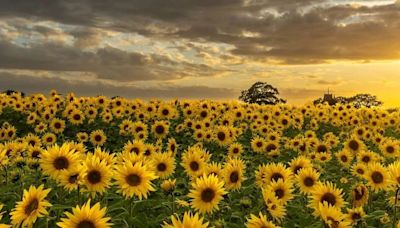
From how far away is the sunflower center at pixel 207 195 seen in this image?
7738 millimetres

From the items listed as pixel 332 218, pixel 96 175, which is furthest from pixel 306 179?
pixel 96 175

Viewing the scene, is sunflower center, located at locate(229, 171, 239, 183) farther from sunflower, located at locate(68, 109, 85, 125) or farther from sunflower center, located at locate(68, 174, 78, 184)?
sunflower, located at locate(68, 109, 85, 125)

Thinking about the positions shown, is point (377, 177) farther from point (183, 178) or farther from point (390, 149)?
point (390, 149)

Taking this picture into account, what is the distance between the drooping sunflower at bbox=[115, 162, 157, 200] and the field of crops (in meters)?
0.01

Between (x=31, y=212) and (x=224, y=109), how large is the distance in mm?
21452

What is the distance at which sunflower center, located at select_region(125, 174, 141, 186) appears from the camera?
757 centimetres

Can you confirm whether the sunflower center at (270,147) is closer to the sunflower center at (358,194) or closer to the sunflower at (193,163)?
the sunflower at (193,163)

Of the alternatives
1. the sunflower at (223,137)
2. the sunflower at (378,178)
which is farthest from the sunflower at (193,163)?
the sunflower at (223,137)

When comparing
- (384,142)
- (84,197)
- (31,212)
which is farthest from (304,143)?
(31,212)

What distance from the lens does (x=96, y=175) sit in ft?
25.4

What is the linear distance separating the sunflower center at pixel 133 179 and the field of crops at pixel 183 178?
0.5 inches

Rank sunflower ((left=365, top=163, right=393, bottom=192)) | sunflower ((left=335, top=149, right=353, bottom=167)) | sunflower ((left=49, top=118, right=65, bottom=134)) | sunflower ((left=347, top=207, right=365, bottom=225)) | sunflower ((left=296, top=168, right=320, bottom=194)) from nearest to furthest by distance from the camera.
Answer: sunflower ((left=347, top=207, right=365, bottom=225)) → sunflower ((left=296, top=168, right=320, bottom=194)) → sunflower ((left=365, top=163, right=393, bottom=192)) → sunflower ((left=335, top=149, right=353, bottom=167)) → sunflower ((left=49, top=118, right=65, bottom=134))

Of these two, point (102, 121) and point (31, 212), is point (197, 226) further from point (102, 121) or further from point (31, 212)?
point (102, 121)

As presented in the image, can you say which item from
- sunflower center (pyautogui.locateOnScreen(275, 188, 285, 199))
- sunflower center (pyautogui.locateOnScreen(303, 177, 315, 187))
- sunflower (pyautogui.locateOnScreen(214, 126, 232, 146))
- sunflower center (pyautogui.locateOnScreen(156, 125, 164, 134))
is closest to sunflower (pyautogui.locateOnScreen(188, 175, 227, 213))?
sunflower center (pyautogui.locateOnScreen(275, 188, 285, 199))
